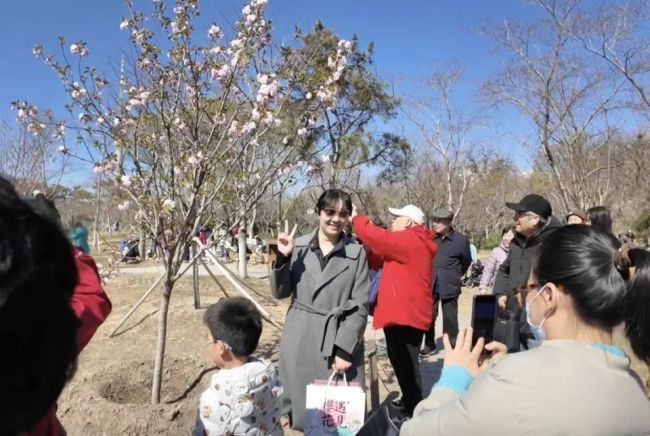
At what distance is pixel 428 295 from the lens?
3.48 m

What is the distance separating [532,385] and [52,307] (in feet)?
3.28

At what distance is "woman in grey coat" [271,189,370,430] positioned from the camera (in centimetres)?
285

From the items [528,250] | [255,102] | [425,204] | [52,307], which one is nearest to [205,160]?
[255,102]

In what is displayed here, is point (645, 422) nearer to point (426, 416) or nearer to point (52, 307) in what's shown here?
point (426, 416)

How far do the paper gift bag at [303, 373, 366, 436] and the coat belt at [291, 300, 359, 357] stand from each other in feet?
0.71

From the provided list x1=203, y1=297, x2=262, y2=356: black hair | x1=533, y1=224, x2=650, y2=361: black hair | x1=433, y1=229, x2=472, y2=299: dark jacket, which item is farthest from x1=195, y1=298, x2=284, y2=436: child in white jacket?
x1=433, y1=229, x2=472, y2=299: dark jacket

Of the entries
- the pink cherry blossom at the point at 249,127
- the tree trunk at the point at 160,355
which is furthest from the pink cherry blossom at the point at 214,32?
the tree trunk at the point at 160,355

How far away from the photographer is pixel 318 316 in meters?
2.89

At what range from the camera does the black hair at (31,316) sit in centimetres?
65

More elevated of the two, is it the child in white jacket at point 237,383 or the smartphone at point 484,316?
the smartphone at point 484,316

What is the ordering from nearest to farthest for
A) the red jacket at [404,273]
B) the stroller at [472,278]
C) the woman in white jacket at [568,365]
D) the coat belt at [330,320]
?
the woman in white jacket at [568,365], the coat belt at [330,320], the red jacket at [404,273], the stroller at [472,278]

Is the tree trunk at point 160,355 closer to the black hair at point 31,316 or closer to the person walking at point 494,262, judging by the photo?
the black hair at point 31,316

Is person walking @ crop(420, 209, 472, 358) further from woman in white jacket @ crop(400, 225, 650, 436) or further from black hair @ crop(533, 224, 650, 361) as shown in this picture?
black hair @ crop(533, 224, 650, 361)

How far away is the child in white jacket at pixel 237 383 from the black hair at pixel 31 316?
1584mm
